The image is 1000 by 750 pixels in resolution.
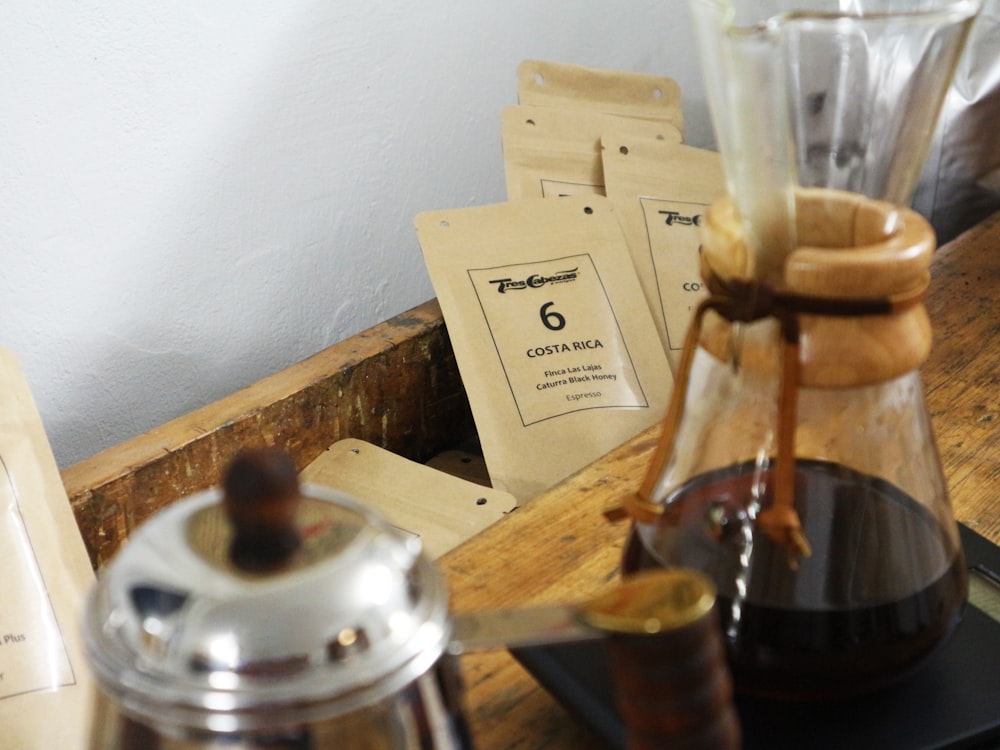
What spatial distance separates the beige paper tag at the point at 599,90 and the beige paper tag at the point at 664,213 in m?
0.06

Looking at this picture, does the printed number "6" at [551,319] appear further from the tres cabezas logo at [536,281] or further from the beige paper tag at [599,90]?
the beige paper tag at [599,90]

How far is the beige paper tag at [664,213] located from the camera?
37.3 inches

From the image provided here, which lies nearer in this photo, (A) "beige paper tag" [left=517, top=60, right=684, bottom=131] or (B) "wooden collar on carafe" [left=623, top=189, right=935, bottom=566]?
(B) "wooden collar on carafe" [left=623, top=189, right=935, bottom=566]

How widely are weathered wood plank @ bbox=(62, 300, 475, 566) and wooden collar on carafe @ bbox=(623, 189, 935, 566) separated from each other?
0.45 metres

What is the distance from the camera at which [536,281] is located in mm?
894

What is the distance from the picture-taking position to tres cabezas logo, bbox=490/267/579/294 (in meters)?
0.88

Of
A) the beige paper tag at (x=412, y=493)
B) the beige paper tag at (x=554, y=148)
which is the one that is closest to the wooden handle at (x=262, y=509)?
the beige paper tag at (x=412, y=493)

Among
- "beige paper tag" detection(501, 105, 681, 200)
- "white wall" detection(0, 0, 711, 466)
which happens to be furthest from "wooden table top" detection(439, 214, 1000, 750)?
"white wall" detection(0, 0, 711, 466)

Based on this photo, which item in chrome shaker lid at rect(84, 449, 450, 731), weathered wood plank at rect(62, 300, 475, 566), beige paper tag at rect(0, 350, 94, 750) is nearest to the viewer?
chrome shaker lid at rect(84, 449, 450, 731)

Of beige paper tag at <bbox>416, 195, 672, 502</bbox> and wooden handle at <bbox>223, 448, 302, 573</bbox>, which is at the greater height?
wooden handle at <bbox>223, 448, 302, 573</bbox>

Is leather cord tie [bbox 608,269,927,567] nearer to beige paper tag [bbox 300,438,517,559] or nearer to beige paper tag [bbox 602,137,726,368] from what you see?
beige paper tag [bbox 300,438,517,559]

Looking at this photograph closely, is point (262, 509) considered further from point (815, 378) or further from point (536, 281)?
point (536, 281)

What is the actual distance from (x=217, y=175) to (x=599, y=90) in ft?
1.19

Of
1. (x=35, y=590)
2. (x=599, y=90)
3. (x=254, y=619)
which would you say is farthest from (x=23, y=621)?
(x=599, y=90)
